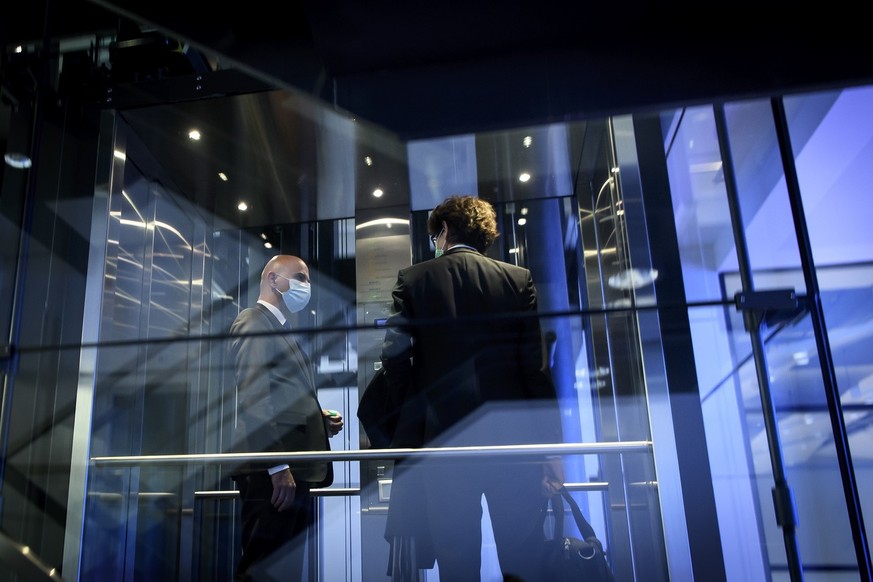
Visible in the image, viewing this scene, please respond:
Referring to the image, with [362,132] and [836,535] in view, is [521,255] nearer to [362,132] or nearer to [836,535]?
[362,132]

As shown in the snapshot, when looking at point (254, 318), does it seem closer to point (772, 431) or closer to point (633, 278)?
point (633, 278)

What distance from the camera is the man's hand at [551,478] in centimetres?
185

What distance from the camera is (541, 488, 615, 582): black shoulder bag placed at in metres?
1.88

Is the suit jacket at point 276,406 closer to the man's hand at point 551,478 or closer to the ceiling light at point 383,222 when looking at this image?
the man's hand at point 551,478

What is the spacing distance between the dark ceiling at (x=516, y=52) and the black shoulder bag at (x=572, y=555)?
1117 millimetres

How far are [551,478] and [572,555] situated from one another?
0.26 meters

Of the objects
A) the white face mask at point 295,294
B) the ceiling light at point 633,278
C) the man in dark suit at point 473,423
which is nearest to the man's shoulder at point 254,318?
the white face mask at point 295,294

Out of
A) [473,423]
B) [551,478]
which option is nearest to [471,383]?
[473,423]

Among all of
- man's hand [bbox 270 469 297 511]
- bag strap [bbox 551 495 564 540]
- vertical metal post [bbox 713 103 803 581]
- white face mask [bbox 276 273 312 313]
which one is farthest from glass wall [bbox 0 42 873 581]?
white face mask [bbox 276 273 312 313]

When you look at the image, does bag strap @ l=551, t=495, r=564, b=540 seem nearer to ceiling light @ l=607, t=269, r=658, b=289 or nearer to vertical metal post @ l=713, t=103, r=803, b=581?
vertical metal post @ l=713, t=103, r=803, b=581

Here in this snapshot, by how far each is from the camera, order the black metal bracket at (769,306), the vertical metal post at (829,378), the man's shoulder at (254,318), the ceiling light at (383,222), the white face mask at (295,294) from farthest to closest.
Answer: the ceiling light at (383,222), the white face mask at (295,294), the man's shoulder at (254,318), the black metal bracket at (769,306), the vertical metal post at (829,378)

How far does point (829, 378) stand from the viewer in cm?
123

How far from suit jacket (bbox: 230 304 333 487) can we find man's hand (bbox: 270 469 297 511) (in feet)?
0.14

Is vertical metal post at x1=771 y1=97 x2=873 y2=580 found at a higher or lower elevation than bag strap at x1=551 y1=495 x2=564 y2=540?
higher
